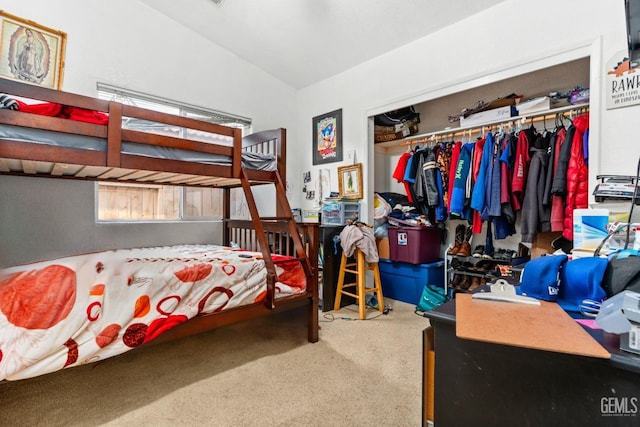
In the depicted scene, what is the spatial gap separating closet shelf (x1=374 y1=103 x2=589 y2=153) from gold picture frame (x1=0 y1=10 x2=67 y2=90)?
3.15 metres

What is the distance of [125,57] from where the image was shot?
9.69 feet

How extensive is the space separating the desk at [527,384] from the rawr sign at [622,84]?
2024 mm

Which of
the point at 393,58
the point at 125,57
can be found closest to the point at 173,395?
the point at 125,57

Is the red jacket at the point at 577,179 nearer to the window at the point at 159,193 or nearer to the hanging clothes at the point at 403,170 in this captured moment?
the hanging clothes at the point at 403,170

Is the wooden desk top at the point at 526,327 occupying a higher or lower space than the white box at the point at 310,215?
lower

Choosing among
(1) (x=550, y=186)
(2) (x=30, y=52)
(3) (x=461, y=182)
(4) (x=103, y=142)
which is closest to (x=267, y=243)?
(4) (x=103, y=142)

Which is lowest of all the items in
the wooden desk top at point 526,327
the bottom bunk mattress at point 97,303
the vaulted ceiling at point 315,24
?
the bottom bunk mattress at point 97,303

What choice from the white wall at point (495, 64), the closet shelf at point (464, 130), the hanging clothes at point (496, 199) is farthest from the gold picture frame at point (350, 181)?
the hanging clothes at point (496, 199)

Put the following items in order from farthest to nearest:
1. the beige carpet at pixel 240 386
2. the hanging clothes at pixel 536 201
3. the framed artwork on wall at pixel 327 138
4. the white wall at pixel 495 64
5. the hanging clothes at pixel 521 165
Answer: the framed artwork on wall at pixel 327 138 → the hanging clothes at pixel 521 165 → the hanging clothes at pixel 536 201 → the white wall at pixel 495 64 → the beige carpet at pixel 240 386

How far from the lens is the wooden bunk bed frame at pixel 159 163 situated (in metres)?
1.50

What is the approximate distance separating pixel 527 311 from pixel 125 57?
3.59m

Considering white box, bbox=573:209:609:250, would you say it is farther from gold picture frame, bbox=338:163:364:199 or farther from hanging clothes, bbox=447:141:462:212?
gold picture frame, bbox=338:163:364:199

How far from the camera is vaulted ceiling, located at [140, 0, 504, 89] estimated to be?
8.94ft

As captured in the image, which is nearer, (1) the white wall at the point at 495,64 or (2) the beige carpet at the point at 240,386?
(2) the beige carpet at the point at 240,386
